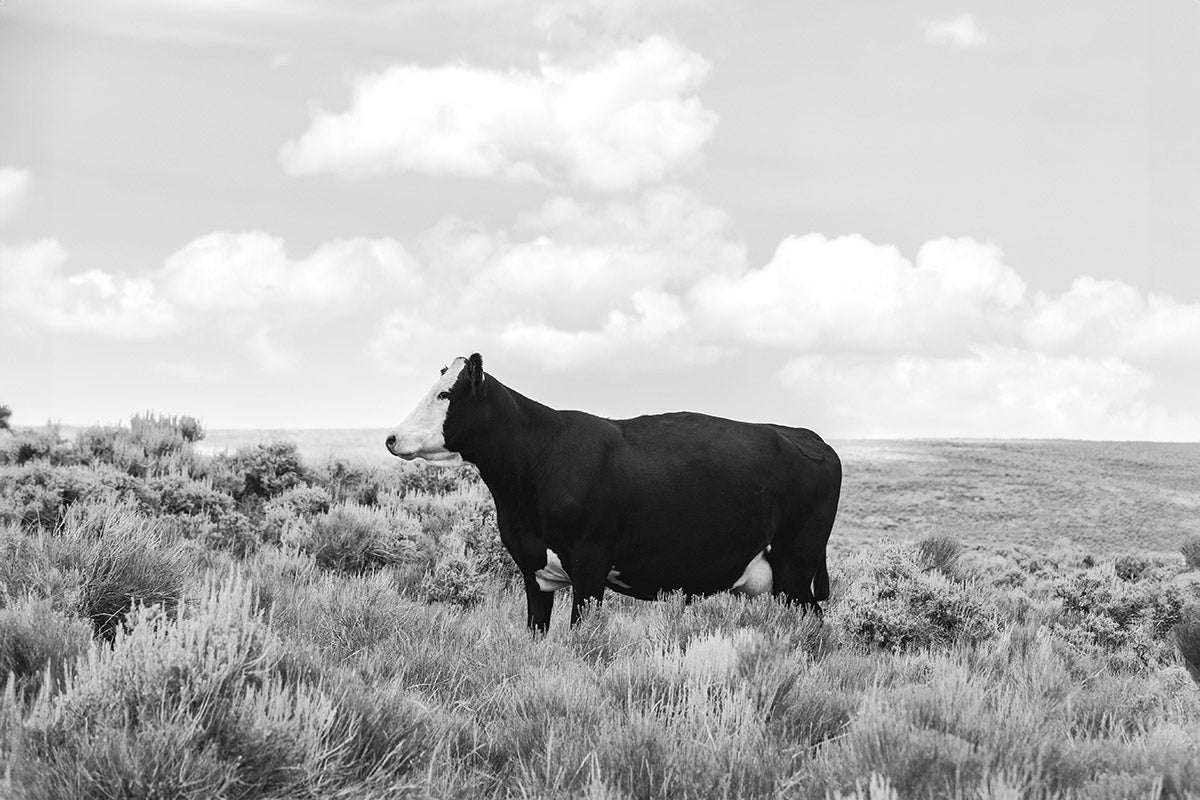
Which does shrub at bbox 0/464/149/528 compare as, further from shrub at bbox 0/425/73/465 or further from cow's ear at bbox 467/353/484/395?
cow's ear at bbox 467/353/484/395

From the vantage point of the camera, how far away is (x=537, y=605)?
891cm

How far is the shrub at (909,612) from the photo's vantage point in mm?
9969

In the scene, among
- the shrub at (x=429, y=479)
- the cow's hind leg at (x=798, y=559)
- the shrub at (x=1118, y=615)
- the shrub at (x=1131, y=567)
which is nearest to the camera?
the cow's hind leg at (x=798, y=559)

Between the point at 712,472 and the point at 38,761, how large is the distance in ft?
19.9

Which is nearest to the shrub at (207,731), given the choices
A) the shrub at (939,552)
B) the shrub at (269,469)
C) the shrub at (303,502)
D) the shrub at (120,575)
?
the shrub at (120,575)

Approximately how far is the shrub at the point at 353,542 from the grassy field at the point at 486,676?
0.05 meters

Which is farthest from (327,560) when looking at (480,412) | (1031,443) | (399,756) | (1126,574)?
(1031,443)

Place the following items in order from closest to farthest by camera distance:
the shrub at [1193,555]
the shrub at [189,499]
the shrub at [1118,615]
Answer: the shrub at [1118,615]
the shrub at [189,499]
the shrub at [1193,555]

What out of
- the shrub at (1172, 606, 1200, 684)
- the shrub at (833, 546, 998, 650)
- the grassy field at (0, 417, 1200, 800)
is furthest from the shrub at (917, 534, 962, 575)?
the shrub at (1172, 606, 1200, 684)

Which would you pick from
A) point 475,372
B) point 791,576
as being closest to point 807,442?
point 791,576

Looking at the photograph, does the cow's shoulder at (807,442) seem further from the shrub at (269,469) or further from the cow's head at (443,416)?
the shrub at (269,469)

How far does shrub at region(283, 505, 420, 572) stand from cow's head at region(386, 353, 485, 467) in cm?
495

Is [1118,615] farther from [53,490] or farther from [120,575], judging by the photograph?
[53,490]

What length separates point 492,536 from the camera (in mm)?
13742
